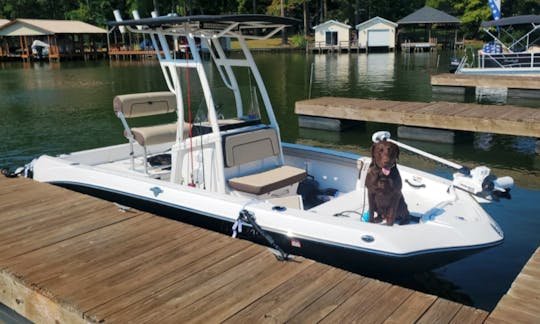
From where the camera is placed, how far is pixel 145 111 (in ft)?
25.2

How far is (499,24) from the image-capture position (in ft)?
76.2

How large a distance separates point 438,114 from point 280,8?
51.0m

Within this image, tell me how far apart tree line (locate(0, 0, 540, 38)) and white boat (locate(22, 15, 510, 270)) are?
51.1 m

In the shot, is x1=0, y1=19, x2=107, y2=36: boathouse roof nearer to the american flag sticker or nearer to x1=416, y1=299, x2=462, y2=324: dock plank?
the american flag sticker

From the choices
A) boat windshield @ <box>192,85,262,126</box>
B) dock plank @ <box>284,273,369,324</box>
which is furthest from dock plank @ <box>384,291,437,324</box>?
boat windshield @ <box>192,85,262,126</box>

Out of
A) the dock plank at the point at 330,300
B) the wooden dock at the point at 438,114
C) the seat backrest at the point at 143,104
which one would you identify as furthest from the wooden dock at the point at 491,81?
the dock plank at the point at 330,300

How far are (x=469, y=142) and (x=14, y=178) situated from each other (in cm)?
991

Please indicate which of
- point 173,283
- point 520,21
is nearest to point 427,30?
point 520,21

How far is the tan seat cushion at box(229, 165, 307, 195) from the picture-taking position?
5.72 metres

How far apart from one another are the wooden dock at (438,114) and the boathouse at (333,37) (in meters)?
40.3

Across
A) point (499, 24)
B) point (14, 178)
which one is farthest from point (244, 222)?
point (499, 24)

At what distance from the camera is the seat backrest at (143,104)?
7.45 m

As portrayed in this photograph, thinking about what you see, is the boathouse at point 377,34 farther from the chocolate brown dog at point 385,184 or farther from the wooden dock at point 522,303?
the wooden dock at point 522,303

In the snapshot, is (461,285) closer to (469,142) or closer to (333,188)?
(333,188)
